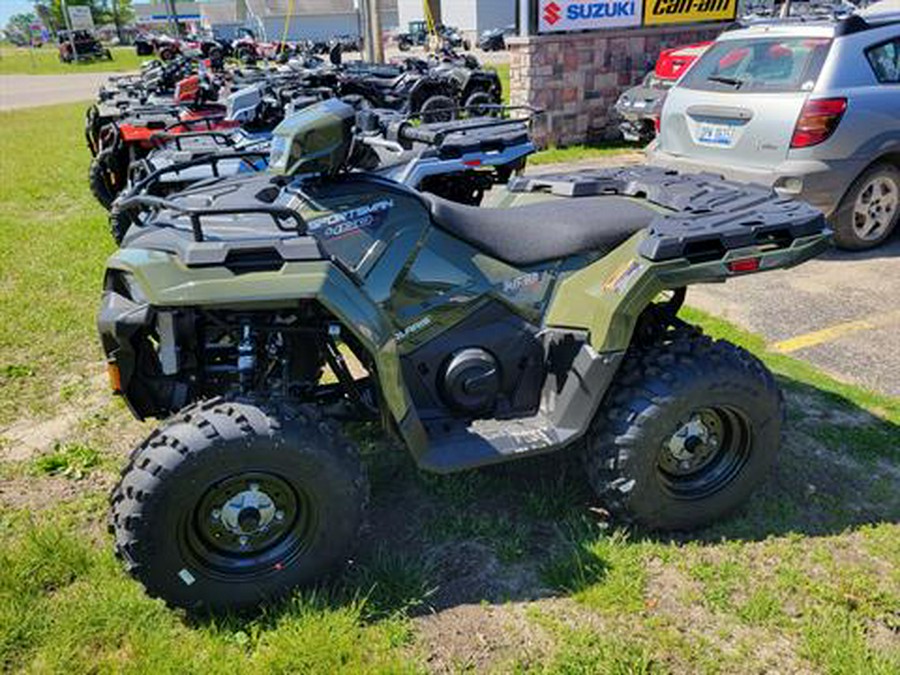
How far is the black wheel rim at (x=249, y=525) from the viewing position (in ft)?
9.16

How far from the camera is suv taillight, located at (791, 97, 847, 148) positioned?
6188 millimetres

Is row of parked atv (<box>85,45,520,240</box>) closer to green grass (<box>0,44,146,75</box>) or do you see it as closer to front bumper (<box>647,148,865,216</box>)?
front bumper (<box>647,148,865,216</box>)

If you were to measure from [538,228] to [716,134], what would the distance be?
409 cm

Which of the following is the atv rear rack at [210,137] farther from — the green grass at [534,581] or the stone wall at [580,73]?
the stone wall at [580,73]

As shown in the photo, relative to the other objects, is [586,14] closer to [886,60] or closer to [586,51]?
[586,51]

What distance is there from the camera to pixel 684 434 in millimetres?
3293

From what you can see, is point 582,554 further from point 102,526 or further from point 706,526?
point 102,526

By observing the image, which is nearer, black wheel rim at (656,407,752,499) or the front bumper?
black wheel rim at (656,407,752,499)

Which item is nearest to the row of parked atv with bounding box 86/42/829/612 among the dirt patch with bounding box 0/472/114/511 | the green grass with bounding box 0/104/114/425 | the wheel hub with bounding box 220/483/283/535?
the wheel hub with bounding box 220/483/283/535

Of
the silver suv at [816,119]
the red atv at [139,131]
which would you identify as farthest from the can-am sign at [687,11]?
the red atv at [139,131]

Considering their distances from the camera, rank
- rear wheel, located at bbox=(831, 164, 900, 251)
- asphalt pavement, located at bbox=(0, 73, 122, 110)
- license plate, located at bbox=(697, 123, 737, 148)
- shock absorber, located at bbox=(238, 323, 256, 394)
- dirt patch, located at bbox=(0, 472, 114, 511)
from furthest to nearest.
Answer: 1. asphalt pavement, located at bbox=(0, 73, 122, 110)
2. license plate, located at bbox=(697, 123, 737, 148)
3. rear wheel, located at bbox=(831, 164, 900, 251)
4. dirt patch, located at bbox=(0, 472, 114, 511)
5. shock absorber, located at bbox=(238, 323, 256, 394)

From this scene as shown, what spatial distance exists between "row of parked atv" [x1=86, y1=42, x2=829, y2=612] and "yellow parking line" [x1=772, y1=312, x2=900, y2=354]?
72.4 inches

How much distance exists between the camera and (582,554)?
3195 millimetres

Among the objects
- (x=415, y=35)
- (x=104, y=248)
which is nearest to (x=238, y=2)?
(x=415, y=35)
